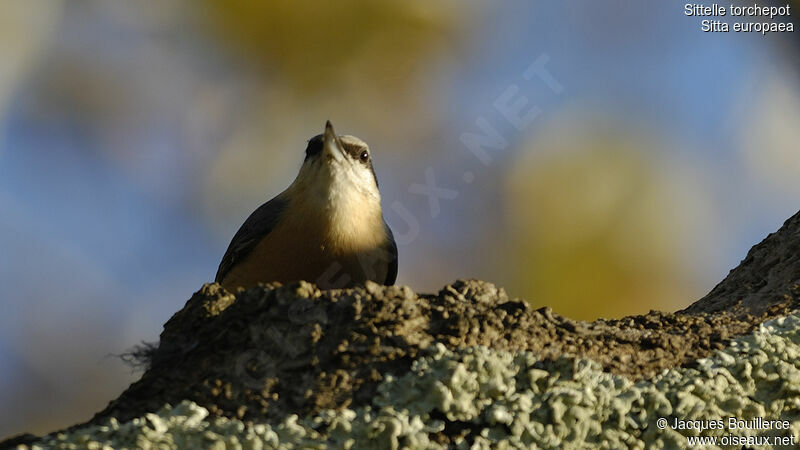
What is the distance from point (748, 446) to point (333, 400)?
1.25 m

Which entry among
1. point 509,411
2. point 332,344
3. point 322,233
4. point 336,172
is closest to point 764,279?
point 509,411

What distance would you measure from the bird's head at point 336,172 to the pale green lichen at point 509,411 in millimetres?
2798

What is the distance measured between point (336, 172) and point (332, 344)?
295 centimetres

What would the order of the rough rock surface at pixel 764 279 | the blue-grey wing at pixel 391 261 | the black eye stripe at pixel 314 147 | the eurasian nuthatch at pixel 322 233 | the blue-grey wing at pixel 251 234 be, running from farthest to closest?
the black eye stripe at pixel 314 147 → the blue-grey wing at pixel 391 261 → the blue-grey wing at pixel 251 234 → the eurasian nuthatch at pixel 322 233 → the rough rock surface at pixel 764 279

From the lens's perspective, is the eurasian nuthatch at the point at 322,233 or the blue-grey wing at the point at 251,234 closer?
the eurasian nuthatch at the point at 322,233

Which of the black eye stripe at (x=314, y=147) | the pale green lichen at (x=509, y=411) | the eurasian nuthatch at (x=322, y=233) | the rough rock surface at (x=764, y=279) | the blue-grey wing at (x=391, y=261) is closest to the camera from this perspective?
the pale green lichen at (x=509, y=411)

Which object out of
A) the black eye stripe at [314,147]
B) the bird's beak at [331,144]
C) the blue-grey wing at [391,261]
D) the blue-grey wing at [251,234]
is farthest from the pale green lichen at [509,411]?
the black eye stripe at [314,147]

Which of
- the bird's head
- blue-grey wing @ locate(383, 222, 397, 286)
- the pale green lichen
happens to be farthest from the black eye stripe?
the pale green lichen

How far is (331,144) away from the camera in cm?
532

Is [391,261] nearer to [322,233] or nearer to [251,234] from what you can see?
[322,233]

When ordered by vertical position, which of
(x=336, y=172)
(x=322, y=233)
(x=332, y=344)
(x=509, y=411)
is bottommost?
(x=509, y=411)

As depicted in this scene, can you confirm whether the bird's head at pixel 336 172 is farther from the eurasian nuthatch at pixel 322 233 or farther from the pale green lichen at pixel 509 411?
the pale green lichen at pixel 509 411

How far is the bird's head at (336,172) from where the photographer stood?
5.23 meters

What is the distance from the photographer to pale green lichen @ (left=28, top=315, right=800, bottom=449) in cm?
216
